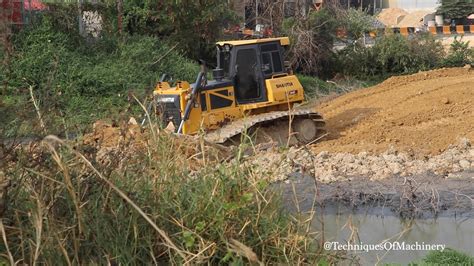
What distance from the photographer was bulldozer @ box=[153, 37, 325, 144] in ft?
52.1

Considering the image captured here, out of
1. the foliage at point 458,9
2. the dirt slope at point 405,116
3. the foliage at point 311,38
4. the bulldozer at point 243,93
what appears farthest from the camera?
the foliage at point 458,9

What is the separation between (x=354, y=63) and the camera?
32562 mm

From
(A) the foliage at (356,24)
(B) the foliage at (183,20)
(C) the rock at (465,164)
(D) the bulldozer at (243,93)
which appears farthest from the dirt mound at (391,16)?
(C) the rock at (465,164)

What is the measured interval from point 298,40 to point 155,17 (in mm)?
5600

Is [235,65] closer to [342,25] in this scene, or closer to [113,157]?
[113,157]

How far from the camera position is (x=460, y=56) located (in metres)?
32.5

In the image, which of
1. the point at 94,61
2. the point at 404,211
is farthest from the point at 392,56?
the point at 404,211

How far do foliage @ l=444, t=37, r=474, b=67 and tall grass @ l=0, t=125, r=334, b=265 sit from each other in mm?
29307

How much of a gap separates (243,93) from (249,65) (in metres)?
0.60

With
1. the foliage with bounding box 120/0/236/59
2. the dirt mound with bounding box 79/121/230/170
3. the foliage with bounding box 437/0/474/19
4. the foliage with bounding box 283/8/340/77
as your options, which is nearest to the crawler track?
the dirt mound with bounding box 79/121/230/170

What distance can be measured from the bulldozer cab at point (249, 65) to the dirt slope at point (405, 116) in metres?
1.84

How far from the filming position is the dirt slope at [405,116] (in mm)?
17281

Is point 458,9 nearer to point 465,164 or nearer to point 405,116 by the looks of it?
point 405,116

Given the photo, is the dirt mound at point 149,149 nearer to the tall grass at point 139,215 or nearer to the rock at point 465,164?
the tall grass at point 139,215
